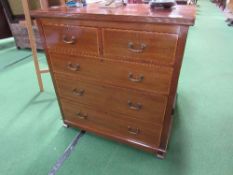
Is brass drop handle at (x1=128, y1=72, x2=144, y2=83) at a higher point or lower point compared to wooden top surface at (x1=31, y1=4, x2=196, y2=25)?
lower

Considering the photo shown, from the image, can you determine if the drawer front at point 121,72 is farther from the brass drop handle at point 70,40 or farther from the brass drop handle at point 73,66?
the brass drop handle at point 70,40

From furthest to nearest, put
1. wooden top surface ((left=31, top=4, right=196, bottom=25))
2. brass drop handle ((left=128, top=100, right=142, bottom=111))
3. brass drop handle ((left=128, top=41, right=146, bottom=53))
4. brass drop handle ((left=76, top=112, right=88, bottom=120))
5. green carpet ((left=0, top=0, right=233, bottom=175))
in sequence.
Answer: brass drop handle ((left=76, top=112, right=88, bottom=120)) → green carpet ((left=0, top=0, right=233, bottom=175)) → brass drop handle ((left=128, top=100, right=142, bottom=111)) → brass drop handle ((left=128, top=41, right=146, bottom=53)) → wooden top surface ((left=31, top=4, right=196, bottom=25))

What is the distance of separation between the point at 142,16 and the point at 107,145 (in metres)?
1.00

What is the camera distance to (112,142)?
1.44 metres

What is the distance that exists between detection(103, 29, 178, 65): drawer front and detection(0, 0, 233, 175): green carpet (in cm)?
75

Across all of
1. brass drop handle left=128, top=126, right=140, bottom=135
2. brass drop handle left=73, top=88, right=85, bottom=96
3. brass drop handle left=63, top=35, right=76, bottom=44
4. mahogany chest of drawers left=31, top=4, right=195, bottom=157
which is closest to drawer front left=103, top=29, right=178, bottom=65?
mahogany chest of drawers left=31, top=4, right=195, bottom=157

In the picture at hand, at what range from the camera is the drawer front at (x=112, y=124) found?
122cm

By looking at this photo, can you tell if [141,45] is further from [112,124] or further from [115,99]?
[112,124]

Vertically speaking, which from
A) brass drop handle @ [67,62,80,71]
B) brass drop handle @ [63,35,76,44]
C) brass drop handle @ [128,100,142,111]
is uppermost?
brass drop handle @ [63,35,76,44]

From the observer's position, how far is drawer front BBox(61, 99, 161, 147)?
1224 millimetres

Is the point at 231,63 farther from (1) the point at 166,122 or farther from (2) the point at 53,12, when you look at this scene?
(2) the point at 53,12

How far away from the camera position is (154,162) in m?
1.26

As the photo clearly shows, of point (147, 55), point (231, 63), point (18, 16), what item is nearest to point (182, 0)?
point (147, 55)

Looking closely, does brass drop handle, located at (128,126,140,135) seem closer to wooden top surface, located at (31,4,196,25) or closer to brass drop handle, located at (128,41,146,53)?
brass drop handle, located at (128,41,146,53)
